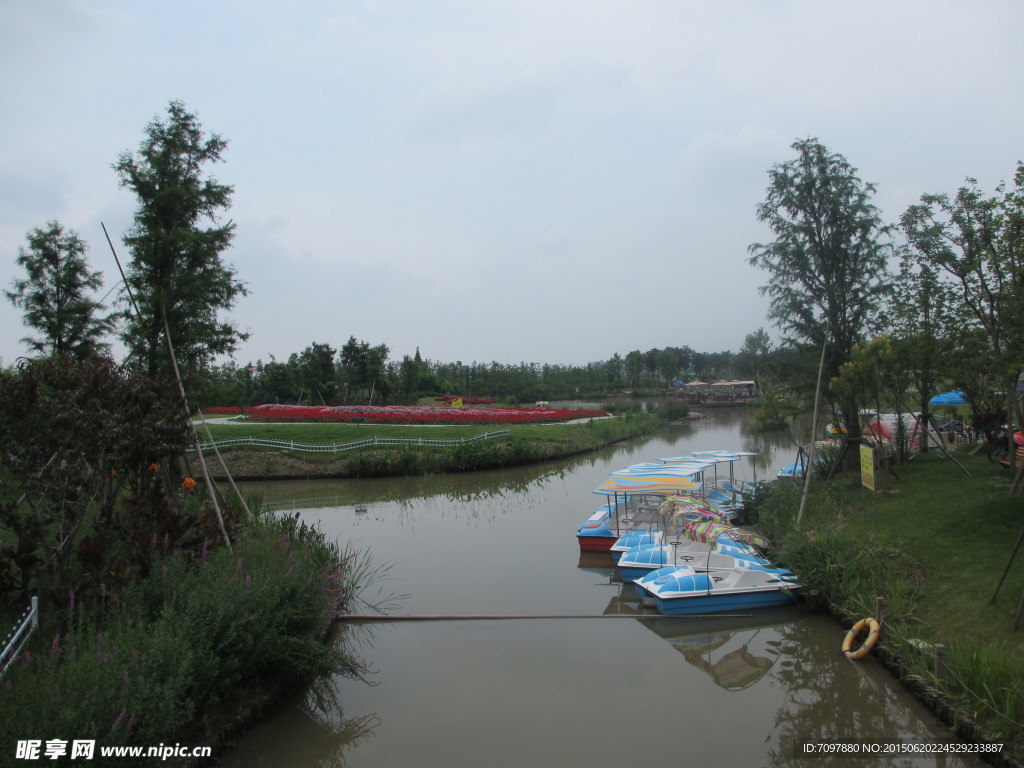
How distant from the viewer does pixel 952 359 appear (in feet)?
42.6

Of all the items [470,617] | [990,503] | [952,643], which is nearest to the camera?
[952,643]

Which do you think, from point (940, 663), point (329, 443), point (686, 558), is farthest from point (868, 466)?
point (329, 443)

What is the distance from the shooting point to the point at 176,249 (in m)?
14.9

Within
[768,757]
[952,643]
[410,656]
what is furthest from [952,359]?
[410,656]

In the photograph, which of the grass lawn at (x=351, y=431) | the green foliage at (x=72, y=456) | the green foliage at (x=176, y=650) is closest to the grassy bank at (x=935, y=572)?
the green foliage at (x=176, y=650)

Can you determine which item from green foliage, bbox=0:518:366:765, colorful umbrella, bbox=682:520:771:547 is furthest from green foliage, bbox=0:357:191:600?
colorful umbrella, bbox=682:520:771:547

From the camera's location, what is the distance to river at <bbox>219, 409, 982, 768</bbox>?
629cm

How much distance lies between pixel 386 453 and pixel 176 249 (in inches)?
512

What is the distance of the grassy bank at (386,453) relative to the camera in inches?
1011

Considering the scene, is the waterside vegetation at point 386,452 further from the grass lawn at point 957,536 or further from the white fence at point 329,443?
the grass lawn at point 957,536

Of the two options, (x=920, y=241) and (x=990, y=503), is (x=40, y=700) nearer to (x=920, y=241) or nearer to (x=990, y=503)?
(x=990, y=503)

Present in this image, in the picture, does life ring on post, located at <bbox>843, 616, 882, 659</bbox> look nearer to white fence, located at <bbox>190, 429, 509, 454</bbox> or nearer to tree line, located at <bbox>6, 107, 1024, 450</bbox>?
tree line, located at <bbox>6, 107, 1024, 450</bbox>

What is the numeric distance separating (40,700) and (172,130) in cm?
1436

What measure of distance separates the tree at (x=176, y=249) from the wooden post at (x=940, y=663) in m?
14.5
